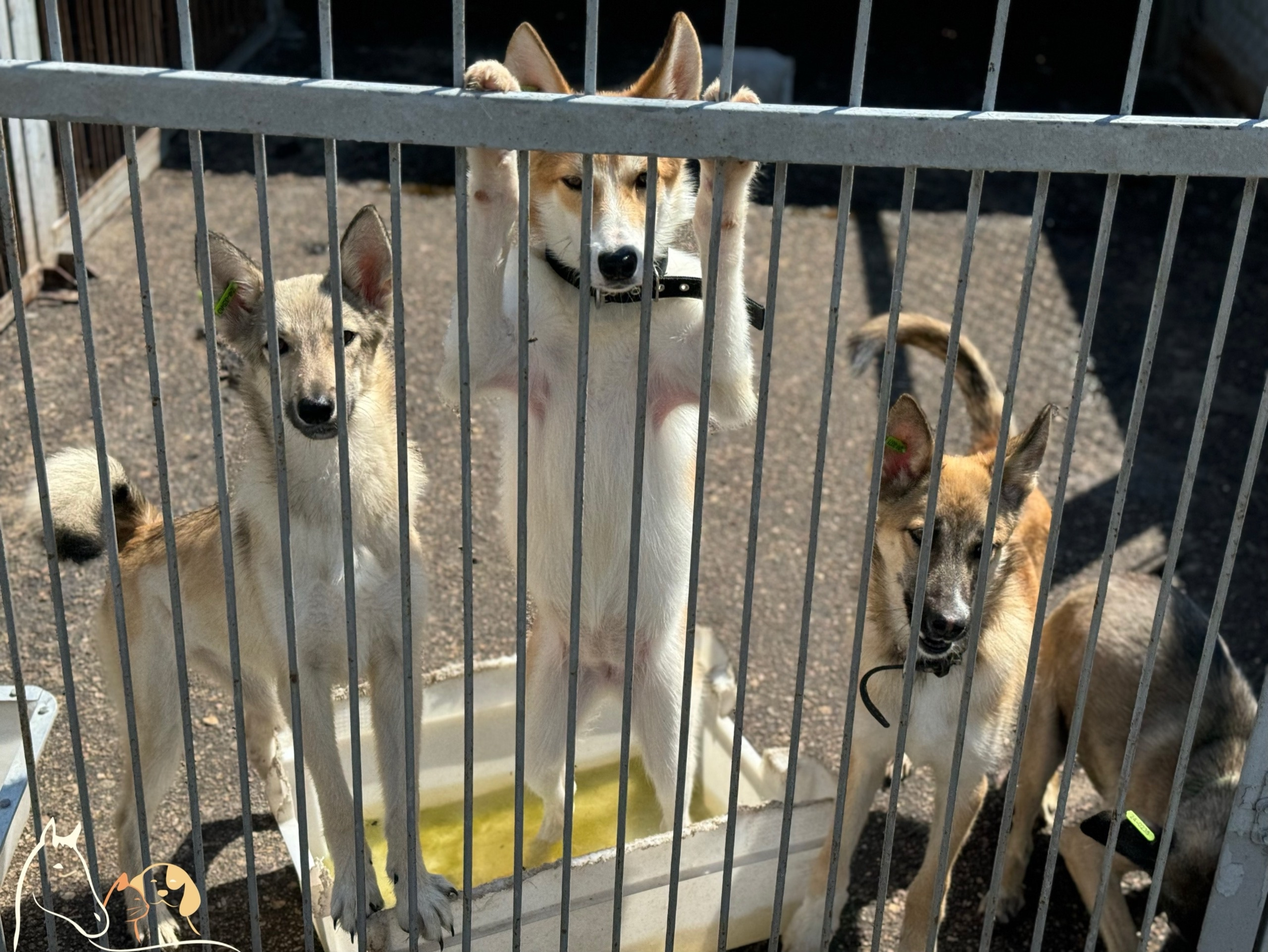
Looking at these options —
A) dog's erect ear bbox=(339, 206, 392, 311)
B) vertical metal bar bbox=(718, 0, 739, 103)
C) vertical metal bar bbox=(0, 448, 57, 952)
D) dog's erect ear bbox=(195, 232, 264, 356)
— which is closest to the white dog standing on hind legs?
dog's erect ear bbox=(339, 206, 392, 311)

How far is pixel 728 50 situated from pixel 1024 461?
1.86m

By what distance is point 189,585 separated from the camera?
371cm

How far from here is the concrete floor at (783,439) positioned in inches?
172

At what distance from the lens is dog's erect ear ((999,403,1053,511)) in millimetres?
3537

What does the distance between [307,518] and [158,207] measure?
570cm

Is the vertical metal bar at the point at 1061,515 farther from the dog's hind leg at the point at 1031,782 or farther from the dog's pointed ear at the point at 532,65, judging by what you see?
the dog's pointed ear at the point at 532,65

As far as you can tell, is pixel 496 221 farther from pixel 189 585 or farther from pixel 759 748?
pixel 759 748

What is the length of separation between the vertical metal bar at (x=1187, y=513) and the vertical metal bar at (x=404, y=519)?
1.52m

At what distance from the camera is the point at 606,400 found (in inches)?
145

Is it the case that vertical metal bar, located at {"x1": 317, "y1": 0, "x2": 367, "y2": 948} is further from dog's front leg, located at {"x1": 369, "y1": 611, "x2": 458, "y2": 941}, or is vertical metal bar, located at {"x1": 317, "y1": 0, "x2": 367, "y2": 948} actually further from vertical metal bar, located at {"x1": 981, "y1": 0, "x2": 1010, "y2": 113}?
vertical metal bar, located at {"x1": 981, "y1": 0, "x2": 1010, "y2": 113}

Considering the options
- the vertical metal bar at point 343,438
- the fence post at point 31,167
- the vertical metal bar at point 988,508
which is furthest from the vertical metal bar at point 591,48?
the fence post at point 31,167

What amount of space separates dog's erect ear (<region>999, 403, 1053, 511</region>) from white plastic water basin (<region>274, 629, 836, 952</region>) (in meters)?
1.04

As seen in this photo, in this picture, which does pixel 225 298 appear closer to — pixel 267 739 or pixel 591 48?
pixel 591 48

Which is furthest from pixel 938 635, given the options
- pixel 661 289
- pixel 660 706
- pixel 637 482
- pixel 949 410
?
pixel 637 482
